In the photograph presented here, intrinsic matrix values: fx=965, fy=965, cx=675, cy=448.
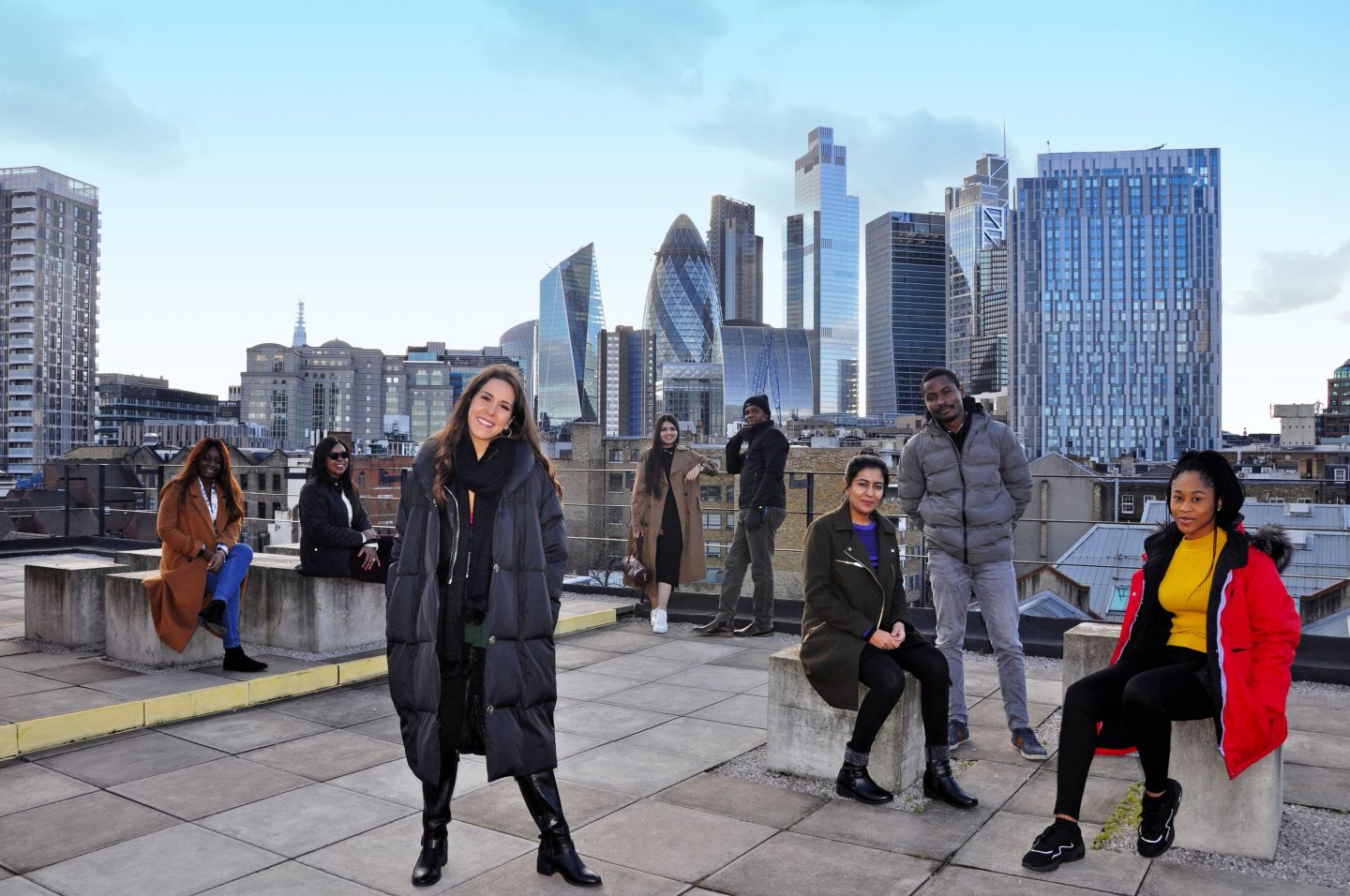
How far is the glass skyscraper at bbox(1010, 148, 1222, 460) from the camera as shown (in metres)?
165

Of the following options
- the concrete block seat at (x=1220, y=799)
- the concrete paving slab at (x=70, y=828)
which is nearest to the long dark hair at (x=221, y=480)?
the concrete paving slab at (x=70, y=828)

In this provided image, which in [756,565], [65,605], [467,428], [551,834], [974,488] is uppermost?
[467,428]

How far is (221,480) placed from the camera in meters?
6.96

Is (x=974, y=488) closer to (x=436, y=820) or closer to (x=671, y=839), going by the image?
(x=671, y=839)

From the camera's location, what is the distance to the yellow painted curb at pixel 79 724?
5004 mm

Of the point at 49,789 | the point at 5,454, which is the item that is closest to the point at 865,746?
the point at 49,789

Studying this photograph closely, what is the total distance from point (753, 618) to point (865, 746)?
4.11 metres

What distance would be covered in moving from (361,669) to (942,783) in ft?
13.4

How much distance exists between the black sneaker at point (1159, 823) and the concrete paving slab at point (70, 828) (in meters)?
3.94

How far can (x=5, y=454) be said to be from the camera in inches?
5989

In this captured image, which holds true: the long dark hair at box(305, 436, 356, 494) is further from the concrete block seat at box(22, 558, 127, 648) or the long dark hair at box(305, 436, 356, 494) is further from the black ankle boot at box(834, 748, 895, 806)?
the black ankle boot at box(834, 748, 895, 806)

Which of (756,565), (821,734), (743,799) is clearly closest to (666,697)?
(821,734)

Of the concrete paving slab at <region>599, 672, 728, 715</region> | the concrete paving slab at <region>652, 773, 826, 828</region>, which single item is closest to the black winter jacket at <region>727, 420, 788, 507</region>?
the concrete paving slab at <region>599, 672, 728, 715</region>

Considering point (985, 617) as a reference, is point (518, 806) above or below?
below
